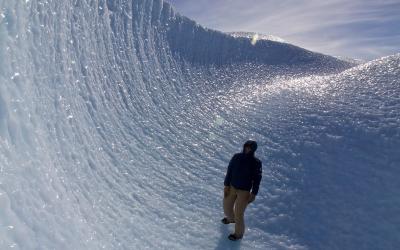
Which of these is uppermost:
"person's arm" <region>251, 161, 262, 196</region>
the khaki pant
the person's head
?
the person's head

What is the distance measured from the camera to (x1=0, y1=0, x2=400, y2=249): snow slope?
5312 mm

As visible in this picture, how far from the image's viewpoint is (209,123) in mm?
10344

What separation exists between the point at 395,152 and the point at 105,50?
733cm

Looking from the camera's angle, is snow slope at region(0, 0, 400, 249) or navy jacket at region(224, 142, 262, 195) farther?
navy jacket at region(224, 142, 262, 195)

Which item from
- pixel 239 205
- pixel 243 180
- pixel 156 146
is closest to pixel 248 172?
→ pixel 243 180

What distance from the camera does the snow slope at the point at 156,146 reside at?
5.31 meters

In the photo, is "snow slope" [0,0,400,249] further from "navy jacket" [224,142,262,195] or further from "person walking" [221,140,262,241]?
"navy jacket" [224,142,262,195]

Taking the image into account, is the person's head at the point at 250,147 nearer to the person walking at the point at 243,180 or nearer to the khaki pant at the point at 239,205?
the person walking at the point at 243,180

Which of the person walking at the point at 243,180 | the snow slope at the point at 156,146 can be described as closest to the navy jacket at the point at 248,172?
the person walking at the point at 243,180

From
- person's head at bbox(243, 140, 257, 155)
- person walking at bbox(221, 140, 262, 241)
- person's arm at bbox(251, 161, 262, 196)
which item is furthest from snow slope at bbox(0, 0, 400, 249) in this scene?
person's head at bbox(243, 140, 257, 155)

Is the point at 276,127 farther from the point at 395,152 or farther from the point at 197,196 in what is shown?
the point at 197,196

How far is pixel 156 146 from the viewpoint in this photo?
8.56m

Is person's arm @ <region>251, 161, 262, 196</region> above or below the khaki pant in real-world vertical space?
above

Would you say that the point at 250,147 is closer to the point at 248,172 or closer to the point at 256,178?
the point at 248,172
